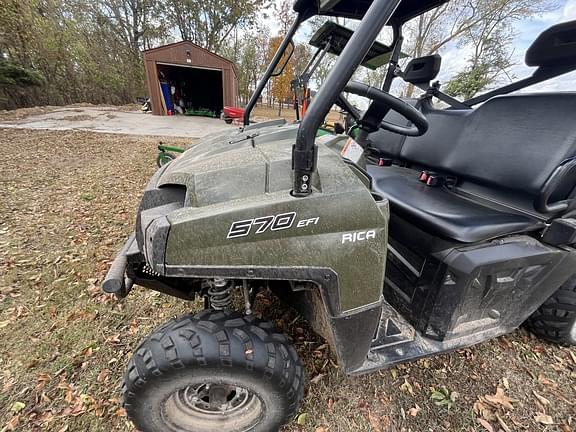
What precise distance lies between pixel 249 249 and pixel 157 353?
0.53 m

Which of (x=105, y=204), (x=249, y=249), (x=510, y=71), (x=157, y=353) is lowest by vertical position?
(x=105, y=204)

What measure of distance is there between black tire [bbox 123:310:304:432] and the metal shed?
1505 centimetres

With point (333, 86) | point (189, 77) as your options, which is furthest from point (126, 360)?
point (189, 77)

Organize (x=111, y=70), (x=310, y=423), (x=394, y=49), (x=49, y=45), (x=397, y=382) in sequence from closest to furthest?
1. (x=310, y=423)
2. (x=397, y=382)
3. (x=394, y=49)
4. (x=49, y=45)
5. (x=111, y=70)

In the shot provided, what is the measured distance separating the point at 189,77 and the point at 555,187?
19.0 m

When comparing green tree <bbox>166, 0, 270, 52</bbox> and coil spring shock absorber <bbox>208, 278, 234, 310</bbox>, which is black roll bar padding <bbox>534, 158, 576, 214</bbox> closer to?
coil spring shock absorber <bbox>208, 278, 234, 310</bbox>

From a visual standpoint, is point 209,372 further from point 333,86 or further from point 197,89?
point 197,89

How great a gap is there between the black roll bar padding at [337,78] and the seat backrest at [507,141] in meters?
1.29

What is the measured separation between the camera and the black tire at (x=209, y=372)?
1.04 meters

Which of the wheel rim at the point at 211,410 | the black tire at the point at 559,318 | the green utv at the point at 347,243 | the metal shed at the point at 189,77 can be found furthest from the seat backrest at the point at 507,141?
the metal shed at the point at 189,77

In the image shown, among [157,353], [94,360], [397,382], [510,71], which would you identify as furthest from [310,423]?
[510,71]

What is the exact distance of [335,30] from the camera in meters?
1.78

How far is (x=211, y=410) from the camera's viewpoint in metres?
1.28

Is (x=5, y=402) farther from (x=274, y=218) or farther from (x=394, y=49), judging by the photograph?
(x=394, y=49)
